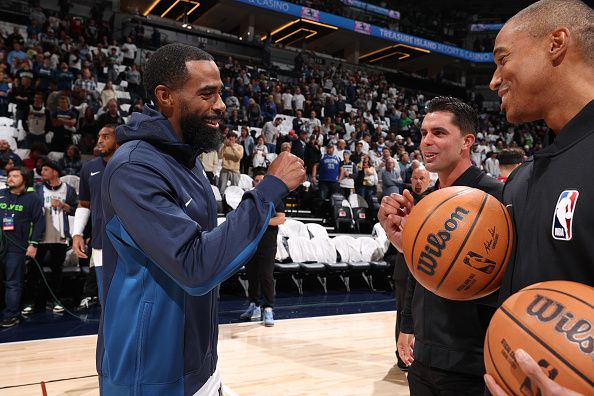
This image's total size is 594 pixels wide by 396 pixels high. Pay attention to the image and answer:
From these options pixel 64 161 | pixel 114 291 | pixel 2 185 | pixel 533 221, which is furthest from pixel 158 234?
pixel 64 161

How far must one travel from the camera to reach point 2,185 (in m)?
6.07

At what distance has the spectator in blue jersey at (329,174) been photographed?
389 inches

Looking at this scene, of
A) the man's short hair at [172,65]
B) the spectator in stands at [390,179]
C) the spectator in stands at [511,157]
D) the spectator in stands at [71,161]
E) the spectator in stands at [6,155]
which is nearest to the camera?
the man's short hair at [172,65]

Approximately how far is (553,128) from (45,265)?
5.75 metres

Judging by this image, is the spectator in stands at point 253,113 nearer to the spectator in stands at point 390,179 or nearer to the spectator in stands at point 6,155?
the spectator in stands at point 390,179

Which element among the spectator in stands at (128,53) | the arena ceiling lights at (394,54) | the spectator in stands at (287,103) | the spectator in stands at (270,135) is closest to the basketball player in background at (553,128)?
the spectator in stands at (270,135)

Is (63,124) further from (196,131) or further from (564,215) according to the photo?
(564,215)

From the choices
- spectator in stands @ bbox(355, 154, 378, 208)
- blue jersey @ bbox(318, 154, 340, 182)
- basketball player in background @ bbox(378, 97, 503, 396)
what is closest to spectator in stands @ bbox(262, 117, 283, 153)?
blue jersey @ bbox(318, 154, 340, 182)

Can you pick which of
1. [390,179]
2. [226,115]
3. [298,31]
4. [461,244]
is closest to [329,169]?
[390,179]

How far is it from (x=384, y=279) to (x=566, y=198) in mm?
7299

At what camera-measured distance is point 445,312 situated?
5.92ft

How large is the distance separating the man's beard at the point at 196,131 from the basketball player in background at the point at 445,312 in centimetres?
77

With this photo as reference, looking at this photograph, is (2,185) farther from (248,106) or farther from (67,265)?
(248,106)

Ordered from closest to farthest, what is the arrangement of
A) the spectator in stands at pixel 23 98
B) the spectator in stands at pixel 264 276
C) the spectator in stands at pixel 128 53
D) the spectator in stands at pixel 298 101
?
1. the spectator in stands at pixel 264 276
2. the spectator in stands at pixel 23 98
3. the spectator in stands at pixel 128 53
4. the spectator in stands at pixel 298 101
